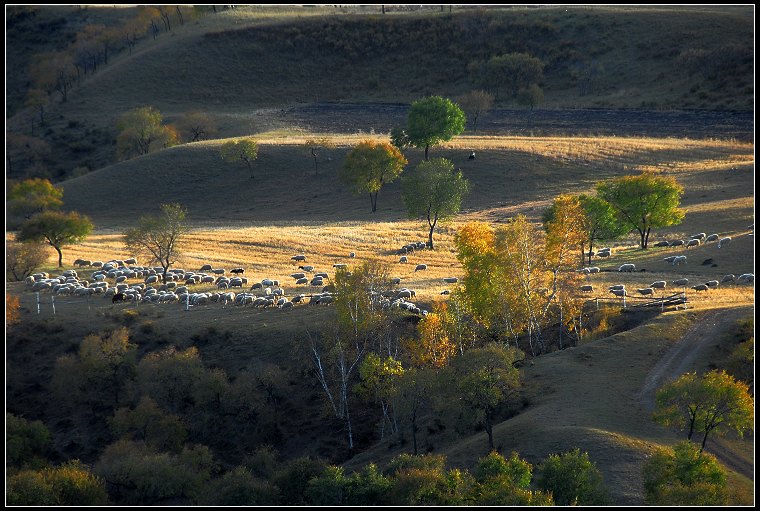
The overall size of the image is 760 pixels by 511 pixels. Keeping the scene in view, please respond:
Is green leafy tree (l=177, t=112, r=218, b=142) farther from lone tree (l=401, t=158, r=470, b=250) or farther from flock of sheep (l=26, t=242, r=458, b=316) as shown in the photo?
flock of sheep (l=26, t=242, r=458, b=316)

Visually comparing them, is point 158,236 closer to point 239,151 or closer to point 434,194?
point 434,194

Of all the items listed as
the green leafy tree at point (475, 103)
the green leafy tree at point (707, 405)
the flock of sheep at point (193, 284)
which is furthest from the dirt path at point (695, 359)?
the green leafy tree at point (475, 103)

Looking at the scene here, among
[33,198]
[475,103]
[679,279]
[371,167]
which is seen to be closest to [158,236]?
[371,167]

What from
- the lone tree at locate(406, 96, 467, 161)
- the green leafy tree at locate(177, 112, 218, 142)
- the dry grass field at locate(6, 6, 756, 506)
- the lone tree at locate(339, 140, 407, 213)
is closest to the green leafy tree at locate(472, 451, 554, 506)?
the dry grass field at locate(6, 6, 756, 506)

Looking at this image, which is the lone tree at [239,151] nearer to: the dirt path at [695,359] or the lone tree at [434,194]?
the lone tree at [434,194]

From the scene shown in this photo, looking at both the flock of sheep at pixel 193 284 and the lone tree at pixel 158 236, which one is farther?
the lone tree at pixel 158 236

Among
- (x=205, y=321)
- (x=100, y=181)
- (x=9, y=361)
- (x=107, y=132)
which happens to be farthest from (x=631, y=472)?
(x=107, y=132)
